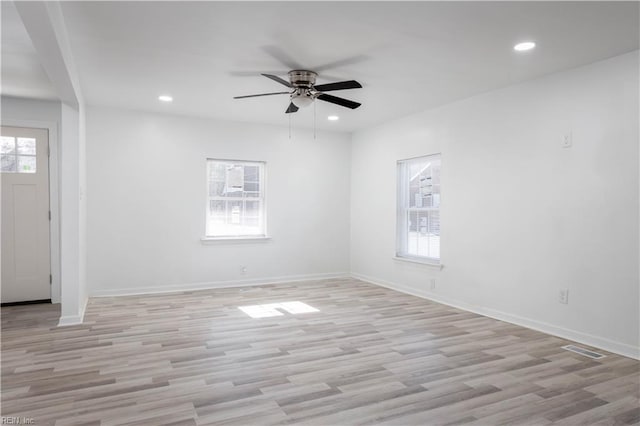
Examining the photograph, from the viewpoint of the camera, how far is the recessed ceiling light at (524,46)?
134 inches

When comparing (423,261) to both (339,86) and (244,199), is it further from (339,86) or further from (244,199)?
(339,86)

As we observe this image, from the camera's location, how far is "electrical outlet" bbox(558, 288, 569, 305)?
13.2ft

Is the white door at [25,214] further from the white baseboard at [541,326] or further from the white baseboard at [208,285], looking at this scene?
the white baseboard at [541,326]

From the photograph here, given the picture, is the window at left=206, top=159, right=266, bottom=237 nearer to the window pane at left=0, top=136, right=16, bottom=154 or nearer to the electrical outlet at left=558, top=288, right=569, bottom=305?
the window pane at left=0, top=136, right=16, bottom=154

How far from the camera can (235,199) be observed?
663 centimetres

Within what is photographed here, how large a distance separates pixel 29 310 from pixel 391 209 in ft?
15.9

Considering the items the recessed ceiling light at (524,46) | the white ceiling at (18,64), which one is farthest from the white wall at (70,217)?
the recessed ceiling light at (524,46)

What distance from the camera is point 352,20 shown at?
3016 millimetres

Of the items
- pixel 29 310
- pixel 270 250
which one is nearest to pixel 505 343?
pixel 270 250

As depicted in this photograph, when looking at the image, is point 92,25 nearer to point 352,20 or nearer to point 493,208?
point 352,20

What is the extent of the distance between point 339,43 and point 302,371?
8.31 ft

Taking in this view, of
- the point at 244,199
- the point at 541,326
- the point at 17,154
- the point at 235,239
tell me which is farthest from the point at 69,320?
the point at 541,326

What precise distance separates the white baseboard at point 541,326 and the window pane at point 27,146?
5195 millimetres

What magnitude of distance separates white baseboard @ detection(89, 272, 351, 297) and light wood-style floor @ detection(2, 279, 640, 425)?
912 mm
